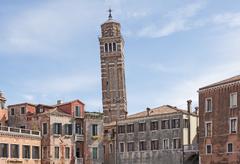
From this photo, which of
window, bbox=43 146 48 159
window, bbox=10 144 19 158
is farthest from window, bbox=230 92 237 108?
window, bbox=10 144 19 158

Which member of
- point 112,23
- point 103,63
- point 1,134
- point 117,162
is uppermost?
point 112,23

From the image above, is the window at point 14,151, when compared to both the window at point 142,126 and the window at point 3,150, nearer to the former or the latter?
the window at point 3,150

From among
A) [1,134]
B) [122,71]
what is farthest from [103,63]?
[1,134]

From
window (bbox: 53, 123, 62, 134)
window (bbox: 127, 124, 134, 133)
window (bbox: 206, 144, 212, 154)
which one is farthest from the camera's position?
window (bbox: 127, 124, 134, 133)

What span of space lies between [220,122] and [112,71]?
4438cm

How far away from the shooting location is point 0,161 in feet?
196

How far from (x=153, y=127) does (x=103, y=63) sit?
108ft

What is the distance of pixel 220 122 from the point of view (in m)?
58.4

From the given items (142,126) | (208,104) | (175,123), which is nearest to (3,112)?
(142,126)

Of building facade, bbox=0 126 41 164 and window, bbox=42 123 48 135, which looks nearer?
building facade, bbox=0 126 41 164

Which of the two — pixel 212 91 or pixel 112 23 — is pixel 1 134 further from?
pixel 112 23

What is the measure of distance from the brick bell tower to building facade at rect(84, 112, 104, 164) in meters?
23.7

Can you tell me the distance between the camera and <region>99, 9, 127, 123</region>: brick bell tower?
9719 centimetres

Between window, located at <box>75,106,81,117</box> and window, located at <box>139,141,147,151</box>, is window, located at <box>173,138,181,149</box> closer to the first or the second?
window, located at <box>139,141,147,151</box>
